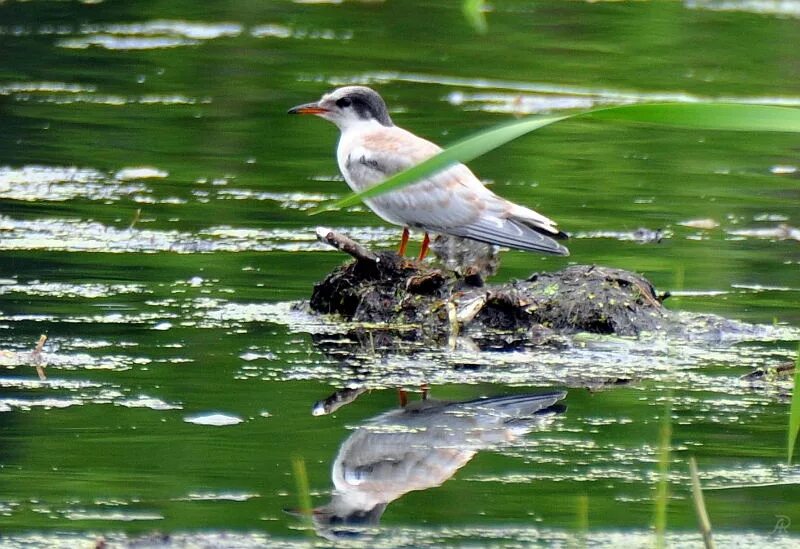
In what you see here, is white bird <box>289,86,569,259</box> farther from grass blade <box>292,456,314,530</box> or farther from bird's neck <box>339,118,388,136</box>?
grass blade <box>292,456,314,530</box>

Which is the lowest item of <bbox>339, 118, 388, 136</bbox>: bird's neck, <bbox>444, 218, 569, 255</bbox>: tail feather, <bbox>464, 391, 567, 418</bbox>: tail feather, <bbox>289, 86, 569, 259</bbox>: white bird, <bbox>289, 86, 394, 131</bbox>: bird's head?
<bbox>464, 391, 567, 418</bbox>: tail feather

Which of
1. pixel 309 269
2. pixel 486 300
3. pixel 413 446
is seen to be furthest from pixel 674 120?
pixel 309 269

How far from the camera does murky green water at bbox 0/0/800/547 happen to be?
15.2 ft

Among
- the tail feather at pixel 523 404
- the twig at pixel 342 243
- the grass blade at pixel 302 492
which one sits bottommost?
the grass blade at pixel 302 492

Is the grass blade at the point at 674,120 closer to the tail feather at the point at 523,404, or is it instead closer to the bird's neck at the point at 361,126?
the tail feather at the point at 523,404

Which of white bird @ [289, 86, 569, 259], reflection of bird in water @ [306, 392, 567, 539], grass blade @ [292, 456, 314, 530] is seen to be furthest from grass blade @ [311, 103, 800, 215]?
white bird @ [289, 86, 569, 259]

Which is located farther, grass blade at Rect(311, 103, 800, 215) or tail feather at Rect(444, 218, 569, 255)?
tail feather at Rect(444, 218, 569, 255)

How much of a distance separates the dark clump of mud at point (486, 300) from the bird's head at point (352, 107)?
1.51 m

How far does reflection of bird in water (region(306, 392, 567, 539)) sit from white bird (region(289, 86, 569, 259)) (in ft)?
5.53

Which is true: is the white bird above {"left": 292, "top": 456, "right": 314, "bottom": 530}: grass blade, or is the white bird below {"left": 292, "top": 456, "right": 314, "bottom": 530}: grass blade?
above

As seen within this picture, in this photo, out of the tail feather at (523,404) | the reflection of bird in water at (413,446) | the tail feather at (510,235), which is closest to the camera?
the reflection of bird in water at (413,446)

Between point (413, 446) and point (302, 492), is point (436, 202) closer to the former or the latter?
point (413, 446)

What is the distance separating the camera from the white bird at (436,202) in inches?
289

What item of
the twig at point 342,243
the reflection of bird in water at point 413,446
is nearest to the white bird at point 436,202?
the twig at point 342,243
